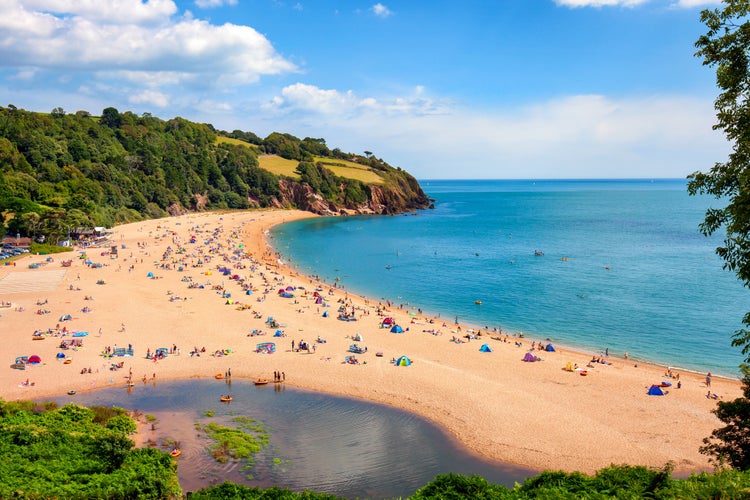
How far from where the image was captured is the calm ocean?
138ft

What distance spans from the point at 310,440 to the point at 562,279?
47.4 metres

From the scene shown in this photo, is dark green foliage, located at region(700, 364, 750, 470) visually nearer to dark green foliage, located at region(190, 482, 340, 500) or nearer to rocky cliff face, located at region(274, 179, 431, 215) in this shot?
dark green foliage, located at region(190, 482, 340, 500)

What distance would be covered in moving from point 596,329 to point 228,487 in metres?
36.8

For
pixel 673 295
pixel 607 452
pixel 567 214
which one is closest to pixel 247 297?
pixel 607 452

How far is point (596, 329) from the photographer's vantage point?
4334 cm

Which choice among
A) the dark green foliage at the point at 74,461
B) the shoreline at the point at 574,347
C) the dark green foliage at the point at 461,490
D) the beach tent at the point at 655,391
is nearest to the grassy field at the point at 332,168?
the shoreline at the point at 574,347

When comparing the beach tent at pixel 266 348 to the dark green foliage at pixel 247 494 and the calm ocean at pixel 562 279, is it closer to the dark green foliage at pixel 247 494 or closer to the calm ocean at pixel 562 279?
the calm ocean at pixel 562 279

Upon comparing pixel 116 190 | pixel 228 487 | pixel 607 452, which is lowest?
pixel 607 452

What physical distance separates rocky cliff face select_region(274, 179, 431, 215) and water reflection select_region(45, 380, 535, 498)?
12028 cm

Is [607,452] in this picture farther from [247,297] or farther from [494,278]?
[494,278]

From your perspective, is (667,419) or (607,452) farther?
(667,419)

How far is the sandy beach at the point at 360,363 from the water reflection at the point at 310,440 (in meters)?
1.30

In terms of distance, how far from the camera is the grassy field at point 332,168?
522 feet

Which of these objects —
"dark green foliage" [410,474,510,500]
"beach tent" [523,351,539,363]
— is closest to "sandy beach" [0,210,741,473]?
"beach tent" [523,351,539,363]
